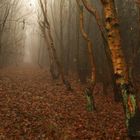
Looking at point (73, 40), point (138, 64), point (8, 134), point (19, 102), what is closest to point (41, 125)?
point (8, 134)

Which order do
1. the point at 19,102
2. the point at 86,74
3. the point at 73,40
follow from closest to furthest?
the point at 19,102 < the point at 86,74 < the point at 73,40

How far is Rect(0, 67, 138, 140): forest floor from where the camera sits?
7723mm

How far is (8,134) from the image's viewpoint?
7.67m

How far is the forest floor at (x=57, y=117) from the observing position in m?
7.72

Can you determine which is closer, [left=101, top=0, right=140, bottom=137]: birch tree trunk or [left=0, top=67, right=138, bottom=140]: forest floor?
[left=101, top=0, right=140, bottom=137]: birch tree trunk

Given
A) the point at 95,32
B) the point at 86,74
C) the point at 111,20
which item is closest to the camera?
the point at 111,20

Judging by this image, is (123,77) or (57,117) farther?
(57,117)

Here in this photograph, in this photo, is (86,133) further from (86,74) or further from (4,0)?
(4,0)

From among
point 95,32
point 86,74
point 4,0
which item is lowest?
point 86,74

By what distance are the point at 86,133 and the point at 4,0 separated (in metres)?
22.2

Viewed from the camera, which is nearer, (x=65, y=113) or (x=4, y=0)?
(x=65, y=113)

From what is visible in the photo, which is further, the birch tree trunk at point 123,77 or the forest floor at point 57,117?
the forest floor at point 57,117

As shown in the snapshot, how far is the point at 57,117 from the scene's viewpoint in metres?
9.41

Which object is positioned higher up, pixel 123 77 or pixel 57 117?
pixel 123 77
